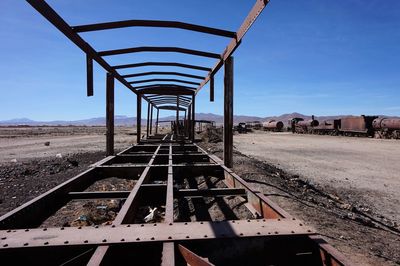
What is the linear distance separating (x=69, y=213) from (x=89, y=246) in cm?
205

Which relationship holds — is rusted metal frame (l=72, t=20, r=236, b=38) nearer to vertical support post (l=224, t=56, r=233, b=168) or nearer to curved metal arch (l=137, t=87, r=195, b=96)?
vertical support post (l=224, t=56, r=233, b=168)

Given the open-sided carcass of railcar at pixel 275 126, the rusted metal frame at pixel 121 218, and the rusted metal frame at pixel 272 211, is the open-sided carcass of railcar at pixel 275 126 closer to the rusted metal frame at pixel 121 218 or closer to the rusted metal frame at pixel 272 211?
the rusted metal frame at pixel 272 211

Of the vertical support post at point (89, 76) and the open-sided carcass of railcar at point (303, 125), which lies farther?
the open-sided carcass of railcar at point (303, 125)

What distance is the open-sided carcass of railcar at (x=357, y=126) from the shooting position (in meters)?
30.1

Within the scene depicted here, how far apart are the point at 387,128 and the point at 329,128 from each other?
8016 mm

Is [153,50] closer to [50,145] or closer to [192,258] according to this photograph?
[192,258]

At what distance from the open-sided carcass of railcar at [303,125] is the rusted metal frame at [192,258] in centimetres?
3969

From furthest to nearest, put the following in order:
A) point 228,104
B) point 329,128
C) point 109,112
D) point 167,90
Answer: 1. point 329,128
2. point 167,90
3. point 109,112
4. point 228,104

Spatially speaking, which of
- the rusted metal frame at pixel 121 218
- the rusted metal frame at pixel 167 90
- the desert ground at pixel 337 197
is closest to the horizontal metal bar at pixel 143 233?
the rusted metal frame at pixel 121 218

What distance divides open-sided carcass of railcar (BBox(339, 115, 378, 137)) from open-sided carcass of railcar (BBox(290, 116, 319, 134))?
19.3 feet

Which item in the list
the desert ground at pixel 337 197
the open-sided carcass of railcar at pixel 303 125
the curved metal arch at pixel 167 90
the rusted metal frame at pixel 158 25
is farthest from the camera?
the open-sided carcass of railcar at pixel 303 125

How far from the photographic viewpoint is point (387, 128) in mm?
27891

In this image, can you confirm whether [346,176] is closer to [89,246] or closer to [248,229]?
[248,229]

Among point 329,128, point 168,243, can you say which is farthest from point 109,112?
point 329,128
